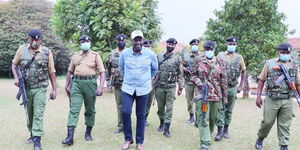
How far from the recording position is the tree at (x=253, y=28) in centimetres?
1275

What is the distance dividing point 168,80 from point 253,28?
27.0 ft

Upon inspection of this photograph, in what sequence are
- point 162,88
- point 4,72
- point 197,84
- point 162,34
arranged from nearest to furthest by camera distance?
point 197,84 < point 162,88 < point 162,34 < point 4,72

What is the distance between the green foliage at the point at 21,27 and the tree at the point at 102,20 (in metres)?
10.5

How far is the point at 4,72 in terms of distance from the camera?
1061 inches

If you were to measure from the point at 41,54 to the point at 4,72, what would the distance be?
2440cm

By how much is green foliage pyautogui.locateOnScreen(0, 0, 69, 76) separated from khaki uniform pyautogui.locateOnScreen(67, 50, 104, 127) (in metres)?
19.4

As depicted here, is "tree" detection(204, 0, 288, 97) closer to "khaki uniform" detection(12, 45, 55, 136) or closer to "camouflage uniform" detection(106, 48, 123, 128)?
"camouflage uniform" detection(106, 48, 123, 128)

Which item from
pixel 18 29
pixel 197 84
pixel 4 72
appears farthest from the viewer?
pixel 4 72

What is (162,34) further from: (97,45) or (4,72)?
(4,72)

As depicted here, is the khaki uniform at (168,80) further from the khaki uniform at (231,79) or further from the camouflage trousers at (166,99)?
the khaki uniform at (231,79)

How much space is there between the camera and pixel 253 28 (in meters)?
13.0

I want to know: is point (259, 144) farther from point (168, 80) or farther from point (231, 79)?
point (168, 80)

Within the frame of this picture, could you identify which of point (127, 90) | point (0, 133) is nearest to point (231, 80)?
point (127, 90)

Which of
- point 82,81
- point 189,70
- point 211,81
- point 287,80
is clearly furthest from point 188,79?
point 82,81
